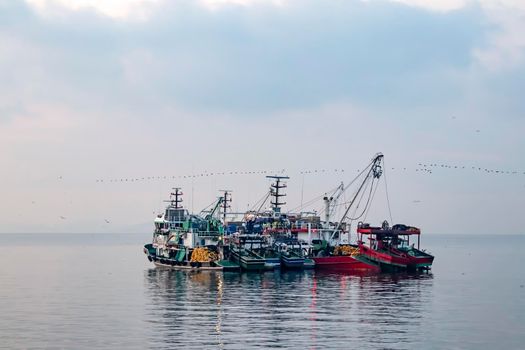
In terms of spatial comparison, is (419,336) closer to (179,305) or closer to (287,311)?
(287,311)

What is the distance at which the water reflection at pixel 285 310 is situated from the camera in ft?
208

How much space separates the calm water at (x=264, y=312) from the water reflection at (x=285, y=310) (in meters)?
0.10

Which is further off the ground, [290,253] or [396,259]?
[290,253]

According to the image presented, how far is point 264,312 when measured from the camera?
261 feet

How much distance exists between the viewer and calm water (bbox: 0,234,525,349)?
6341 cm

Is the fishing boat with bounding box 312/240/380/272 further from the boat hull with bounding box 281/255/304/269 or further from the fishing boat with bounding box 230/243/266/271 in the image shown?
the fishing boat with bounding box 230/243/266/271

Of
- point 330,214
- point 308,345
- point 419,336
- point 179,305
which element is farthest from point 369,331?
point 330,214

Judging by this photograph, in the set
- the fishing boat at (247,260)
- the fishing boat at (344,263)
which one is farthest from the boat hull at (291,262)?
the fishing boat at (247,260)

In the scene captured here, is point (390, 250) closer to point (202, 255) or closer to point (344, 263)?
point (344, 263)

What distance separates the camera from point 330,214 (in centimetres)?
16125

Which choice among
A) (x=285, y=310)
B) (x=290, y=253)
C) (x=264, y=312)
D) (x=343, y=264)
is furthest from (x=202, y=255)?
(x=264, y=312)

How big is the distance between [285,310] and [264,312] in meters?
3.07

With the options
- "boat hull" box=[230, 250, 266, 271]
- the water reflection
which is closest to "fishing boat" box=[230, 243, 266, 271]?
"boat hull" box=[230, 250, 266, 271]

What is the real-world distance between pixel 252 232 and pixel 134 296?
144 ft
